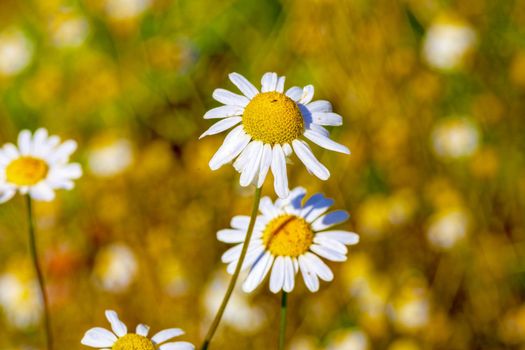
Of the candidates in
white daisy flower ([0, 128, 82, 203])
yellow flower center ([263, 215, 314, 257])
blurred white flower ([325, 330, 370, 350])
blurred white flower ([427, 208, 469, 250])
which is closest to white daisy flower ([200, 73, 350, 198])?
yellow flower center ([263, 215, 314, 257])

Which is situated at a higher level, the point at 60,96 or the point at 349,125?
the point at 60,96

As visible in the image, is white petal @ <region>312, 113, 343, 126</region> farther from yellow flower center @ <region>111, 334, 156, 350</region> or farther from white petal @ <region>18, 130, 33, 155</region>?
white petal @ <region>18, 130, 33, 155</region>

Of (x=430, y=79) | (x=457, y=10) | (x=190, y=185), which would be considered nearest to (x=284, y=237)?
(x=190, y=185)

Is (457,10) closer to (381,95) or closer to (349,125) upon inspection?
(381,95)

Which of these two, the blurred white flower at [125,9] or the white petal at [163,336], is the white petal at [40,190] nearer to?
the white petal at [163,336]

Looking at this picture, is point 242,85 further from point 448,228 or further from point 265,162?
point 448,228

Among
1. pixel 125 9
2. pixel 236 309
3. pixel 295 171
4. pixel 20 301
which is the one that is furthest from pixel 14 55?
pixel 236 309

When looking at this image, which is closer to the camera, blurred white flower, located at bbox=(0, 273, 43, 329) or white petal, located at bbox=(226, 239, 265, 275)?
white petal, located at bbox=(226, 239, 265, 275)
